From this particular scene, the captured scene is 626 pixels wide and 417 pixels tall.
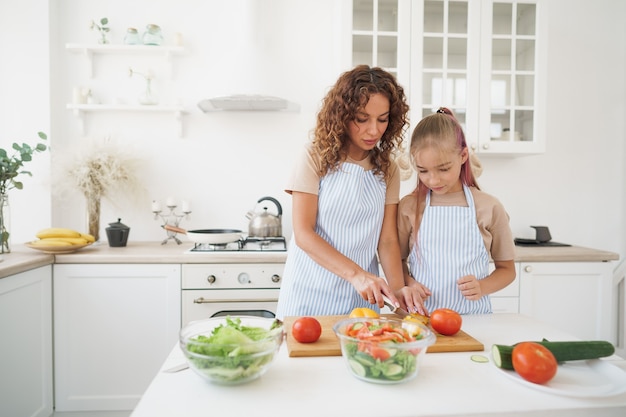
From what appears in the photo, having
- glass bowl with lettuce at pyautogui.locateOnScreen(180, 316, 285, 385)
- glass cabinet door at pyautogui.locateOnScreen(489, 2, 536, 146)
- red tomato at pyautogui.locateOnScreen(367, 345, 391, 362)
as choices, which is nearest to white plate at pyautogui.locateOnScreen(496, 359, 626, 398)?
red tomato at pyautogui.locateOnScreen(367, 345, 391, 362)

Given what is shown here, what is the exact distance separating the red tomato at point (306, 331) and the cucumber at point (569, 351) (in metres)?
0.37

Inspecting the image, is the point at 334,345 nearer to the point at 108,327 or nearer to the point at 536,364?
the point at 536,364

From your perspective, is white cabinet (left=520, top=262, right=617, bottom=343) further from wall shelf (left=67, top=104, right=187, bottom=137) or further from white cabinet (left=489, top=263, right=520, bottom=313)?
wall shelf (left=67, top=104, right=187, bottom=137)

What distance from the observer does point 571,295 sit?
2.38m

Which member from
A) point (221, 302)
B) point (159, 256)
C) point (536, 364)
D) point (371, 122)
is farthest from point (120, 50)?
point (536, 364)

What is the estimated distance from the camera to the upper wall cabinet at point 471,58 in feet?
7.93

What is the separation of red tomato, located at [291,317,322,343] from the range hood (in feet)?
5.25

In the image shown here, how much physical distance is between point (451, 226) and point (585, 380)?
2.14 ft

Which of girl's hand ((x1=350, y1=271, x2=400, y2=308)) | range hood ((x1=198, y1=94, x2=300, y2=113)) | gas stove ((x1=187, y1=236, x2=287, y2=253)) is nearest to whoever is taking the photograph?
girl's hand ((x1=350, y1=271, x2=400, y2=308))

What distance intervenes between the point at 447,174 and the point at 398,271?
344mm

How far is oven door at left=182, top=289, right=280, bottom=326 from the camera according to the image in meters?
2.15

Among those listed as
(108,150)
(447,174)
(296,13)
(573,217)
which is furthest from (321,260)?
(573,217)

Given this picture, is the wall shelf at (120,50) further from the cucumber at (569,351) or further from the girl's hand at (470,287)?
the cucumber at (569,351)

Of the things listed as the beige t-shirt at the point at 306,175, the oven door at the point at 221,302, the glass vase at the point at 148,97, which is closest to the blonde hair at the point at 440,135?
the beige t-shirt at the point at 306,175
